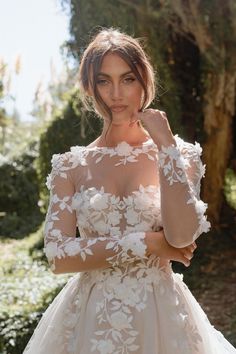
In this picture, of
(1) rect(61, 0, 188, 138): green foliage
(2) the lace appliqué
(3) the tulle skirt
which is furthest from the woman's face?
(1) rect(61, 0, 188, 138): green foliage

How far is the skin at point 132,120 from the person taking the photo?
2.01 meters

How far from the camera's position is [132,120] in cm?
219

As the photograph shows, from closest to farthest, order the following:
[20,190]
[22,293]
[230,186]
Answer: [22,293] → [230,186] → [20,190]

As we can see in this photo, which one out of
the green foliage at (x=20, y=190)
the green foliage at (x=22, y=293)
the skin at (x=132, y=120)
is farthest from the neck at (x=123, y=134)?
the green foliage at (x=20, y=190)

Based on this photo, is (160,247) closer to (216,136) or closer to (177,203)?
(177,203)

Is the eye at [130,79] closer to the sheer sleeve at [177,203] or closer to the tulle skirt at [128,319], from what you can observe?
the sheer sleeve at [177,203]

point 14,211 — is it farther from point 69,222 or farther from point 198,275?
point 69,222

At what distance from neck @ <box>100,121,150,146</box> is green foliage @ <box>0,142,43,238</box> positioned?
32.2ft

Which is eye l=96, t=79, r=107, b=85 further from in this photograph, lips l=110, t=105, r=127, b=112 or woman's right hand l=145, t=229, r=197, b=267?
woman's right hand l=145, t=229, r=197, b=267

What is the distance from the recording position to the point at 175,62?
7414mm

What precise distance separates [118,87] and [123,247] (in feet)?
1.75

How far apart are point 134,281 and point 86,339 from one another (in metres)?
0.24

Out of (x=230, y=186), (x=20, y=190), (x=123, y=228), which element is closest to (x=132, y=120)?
(x=123, y=228)

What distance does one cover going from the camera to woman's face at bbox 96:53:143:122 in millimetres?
2107
